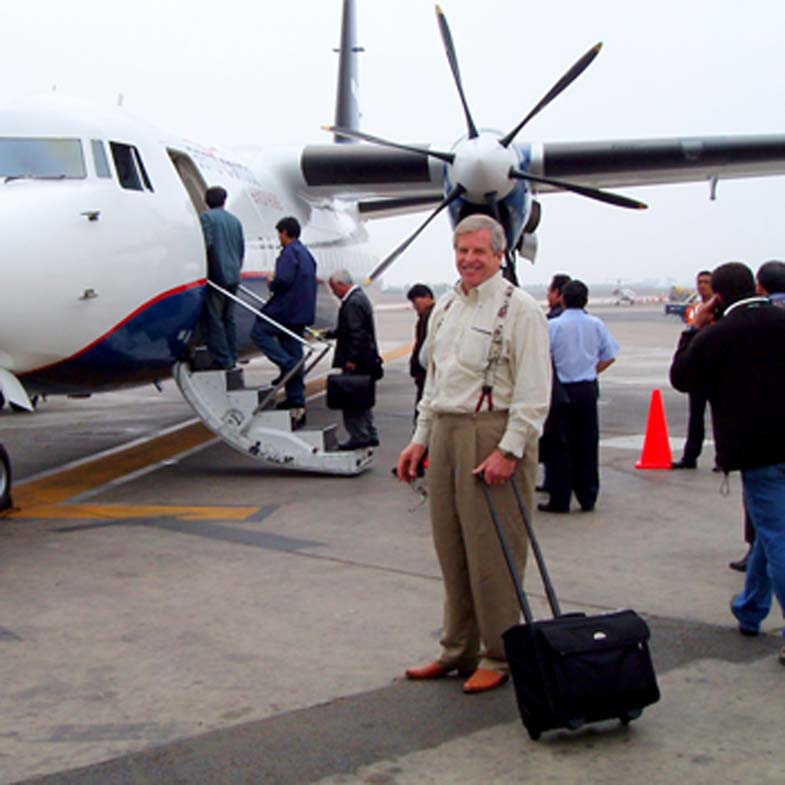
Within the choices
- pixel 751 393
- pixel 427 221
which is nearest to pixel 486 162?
pixel 427 221

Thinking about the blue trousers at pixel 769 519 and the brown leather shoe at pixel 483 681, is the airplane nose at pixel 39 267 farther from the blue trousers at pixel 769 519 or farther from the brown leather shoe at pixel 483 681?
the blue trousers at pixel 769 519

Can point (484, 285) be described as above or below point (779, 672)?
above

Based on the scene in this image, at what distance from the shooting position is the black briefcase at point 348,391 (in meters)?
9.59

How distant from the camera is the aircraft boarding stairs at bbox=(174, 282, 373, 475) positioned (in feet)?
31.2

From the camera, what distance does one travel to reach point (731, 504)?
319 inches

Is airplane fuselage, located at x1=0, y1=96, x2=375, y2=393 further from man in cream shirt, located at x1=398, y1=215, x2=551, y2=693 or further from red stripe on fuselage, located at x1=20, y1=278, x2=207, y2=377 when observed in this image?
man in cream shirt, located at x1=398, y1=215, x2=551, y2=693

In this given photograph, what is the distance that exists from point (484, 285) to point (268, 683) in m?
1.85

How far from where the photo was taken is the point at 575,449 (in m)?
8.06

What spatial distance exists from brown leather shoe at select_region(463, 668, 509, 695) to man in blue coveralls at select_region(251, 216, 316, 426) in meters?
5.63

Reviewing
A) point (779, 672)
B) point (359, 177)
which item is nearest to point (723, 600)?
point (779, 672)

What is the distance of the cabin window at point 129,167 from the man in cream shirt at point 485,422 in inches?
199

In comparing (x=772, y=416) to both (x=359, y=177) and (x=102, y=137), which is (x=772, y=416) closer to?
(x=102, y=137)

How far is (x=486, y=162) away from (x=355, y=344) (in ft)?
8.68

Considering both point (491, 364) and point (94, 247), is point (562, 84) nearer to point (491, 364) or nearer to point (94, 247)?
point (94, 247)
